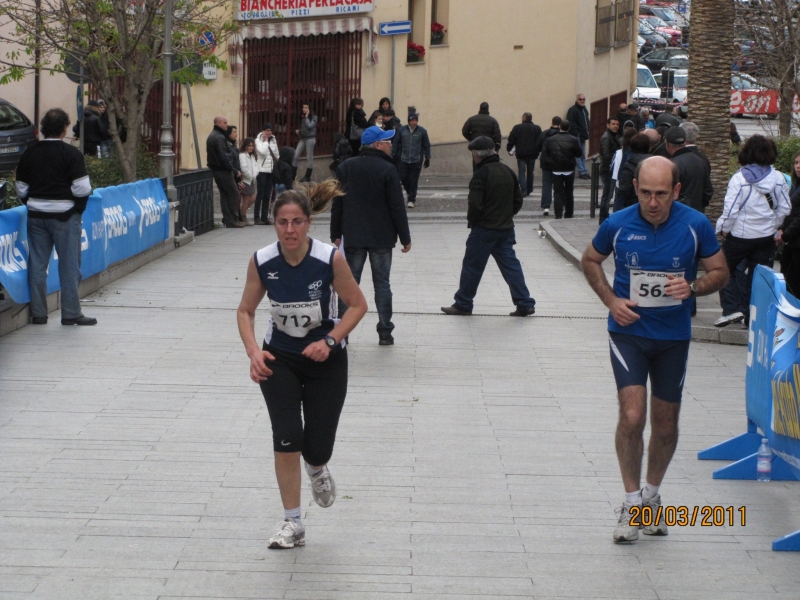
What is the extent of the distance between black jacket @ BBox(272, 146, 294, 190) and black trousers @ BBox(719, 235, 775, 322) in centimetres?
1045

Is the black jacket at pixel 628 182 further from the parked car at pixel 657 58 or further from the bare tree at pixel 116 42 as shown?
the parked car at pixel 657 58

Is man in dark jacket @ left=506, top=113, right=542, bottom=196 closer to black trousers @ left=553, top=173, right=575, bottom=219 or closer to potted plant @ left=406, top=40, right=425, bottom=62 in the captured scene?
black trousers @ left=553, top=173, right=575, bottom=219

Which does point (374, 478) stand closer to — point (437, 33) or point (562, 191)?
point (562, 191)

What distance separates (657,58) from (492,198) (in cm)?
4012

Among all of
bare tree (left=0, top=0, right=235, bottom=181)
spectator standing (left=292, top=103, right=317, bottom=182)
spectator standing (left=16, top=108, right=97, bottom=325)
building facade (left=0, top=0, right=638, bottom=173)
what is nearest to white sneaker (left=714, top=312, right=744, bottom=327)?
spectator standing (left=16, top=108, right=97, bottom=325)

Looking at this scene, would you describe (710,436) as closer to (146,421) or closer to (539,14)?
Answer: (146,421)

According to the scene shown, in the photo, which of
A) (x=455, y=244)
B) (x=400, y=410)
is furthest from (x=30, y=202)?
(x=455, y=244)

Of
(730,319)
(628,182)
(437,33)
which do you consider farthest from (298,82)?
(730,319)

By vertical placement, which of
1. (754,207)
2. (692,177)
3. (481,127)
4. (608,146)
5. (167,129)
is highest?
(481,127)

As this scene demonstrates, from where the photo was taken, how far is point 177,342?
1016 cm

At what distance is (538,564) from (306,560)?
3.35 feet

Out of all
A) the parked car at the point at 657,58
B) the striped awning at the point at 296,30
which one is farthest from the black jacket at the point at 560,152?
the parked car at the point at 657,58

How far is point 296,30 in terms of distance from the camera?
86.6 feet

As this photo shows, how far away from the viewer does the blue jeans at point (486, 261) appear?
11.7m
